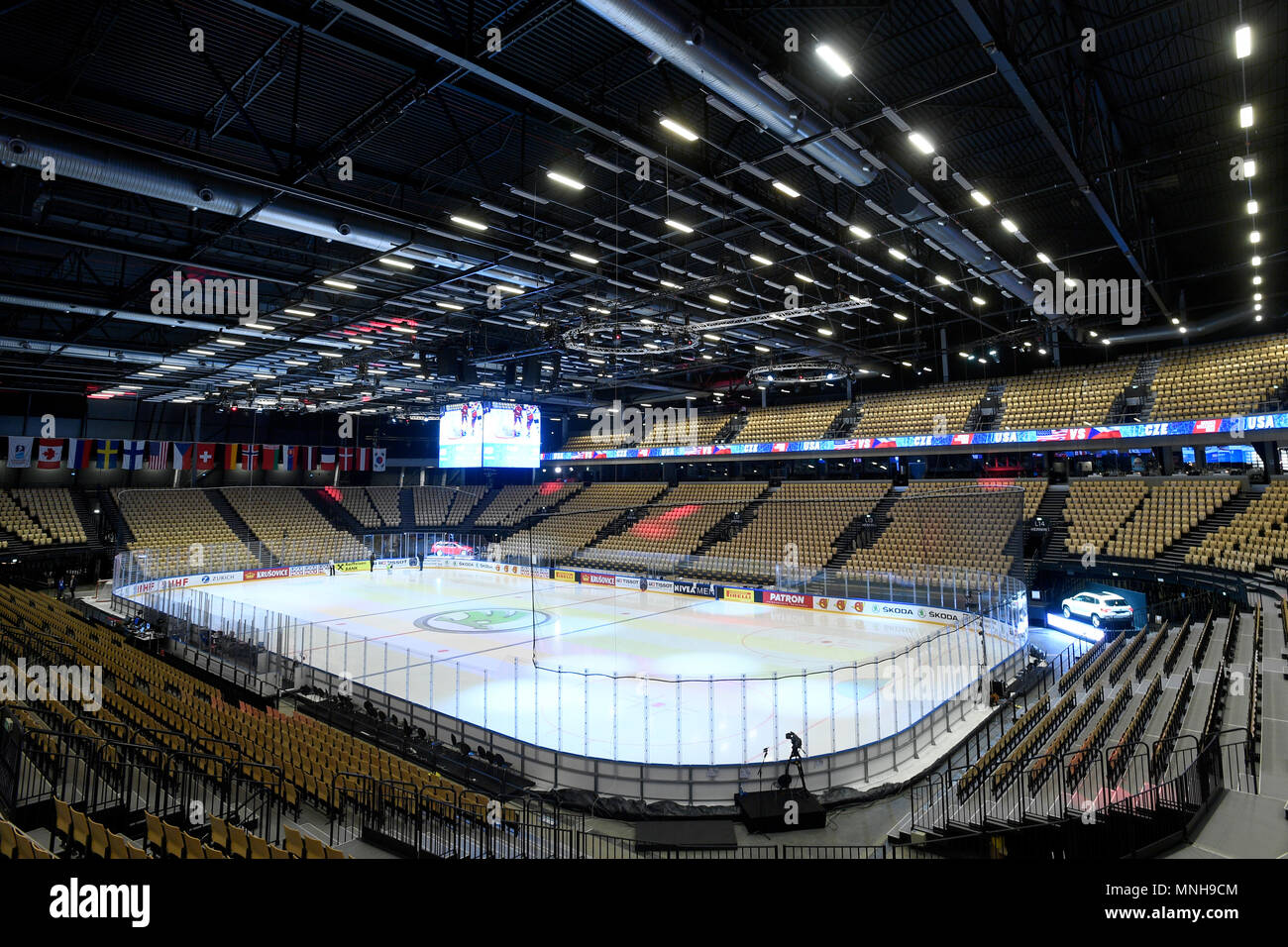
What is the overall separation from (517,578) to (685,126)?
2952cm

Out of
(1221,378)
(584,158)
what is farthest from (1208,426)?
(584,158)

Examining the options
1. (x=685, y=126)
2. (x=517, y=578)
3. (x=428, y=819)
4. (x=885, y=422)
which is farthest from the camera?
(x=517, y=578)

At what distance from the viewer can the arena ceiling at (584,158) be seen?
905 cm

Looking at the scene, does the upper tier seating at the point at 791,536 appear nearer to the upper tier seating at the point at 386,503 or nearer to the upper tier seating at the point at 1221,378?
the upper tier seating at the point at 1221,378

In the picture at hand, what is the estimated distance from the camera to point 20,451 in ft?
113

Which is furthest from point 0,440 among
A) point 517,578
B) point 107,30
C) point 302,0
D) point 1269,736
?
point 1269,736

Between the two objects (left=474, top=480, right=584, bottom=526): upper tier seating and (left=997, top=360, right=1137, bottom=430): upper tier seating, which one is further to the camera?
(left=474, top=480, right=584, bottom=526): upper tier seating

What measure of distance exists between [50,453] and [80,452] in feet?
4.51

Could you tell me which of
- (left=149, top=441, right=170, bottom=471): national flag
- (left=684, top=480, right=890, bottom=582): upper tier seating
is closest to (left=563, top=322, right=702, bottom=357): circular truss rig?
(left=684, top=480, right=890, bottom=582): upper tier seating

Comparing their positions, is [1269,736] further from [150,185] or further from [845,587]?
[150,185]

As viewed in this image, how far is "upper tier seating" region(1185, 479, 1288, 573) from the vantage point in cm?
1859

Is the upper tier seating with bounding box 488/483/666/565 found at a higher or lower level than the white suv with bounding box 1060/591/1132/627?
higher

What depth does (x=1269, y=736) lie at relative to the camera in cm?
872

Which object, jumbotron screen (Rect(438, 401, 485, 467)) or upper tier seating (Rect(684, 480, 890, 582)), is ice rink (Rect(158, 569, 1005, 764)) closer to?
upper tier seating (Rect(684, 480, 890, 582))
